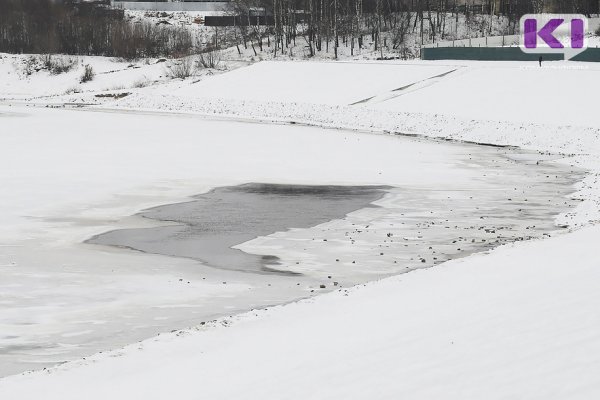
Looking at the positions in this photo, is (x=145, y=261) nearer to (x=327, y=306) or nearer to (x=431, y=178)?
(x=327, y=306)

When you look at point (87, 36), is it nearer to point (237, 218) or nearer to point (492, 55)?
point (492, 55)

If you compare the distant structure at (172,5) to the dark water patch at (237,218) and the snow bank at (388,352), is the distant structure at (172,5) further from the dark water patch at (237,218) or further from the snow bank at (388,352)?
the snow bank at (388,352)

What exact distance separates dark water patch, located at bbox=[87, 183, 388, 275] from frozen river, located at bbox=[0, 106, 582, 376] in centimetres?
5

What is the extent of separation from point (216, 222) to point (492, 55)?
152 feet

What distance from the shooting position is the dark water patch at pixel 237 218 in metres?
19.0

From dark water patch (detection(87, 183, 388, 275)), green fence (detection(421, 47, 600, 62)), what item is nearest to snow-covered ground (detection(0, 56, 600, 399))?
dark water patch (detection(87, 183, 388, 275))

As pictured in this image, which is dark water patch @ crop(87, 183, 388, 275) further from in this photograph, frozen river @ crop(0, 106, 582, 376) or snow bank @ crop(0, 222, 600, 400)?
snow bank @ crop(0, 222, 600, 400)

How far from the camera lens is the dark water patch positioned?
18969 mm

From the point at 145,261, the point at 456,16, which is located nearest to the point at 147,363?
the point at 145,261

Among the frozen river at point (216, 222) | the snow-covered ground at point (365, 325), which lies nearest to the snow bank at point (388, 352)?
the snow-covered ground at point (365, 325)

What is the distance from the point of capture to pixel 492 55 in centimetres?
6556

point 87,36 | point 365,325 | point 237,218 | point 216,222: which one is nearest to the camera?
point 365,325

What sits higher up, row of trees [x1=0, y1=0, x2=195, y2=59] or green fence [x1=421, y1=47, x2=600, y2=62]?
row of trees [x1=0, y1=0, x2=195, y2=59]

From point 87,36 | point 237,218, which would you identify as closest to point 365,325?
point 237,218
